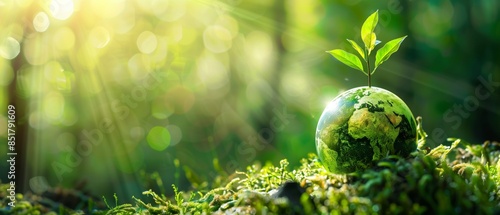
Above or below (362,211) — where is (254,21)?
above

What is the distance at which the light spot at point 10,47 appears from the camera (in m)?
4.39

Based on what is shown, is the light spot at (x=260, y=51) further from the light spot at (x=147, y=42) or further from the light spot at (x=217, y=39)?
the light spot at (x=147, y=42)

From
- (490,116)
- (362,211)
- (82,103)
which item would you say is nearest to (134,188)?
(82,103)

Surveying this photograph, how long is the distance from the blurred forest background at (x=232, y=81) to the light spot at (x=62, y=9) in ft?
0.18

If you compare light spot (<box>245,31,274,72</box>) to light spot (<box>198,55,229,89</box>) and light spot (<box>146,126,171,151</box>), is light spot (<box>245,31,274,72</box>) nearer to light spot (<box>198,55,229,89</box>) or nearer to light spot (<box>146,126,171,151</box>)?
light spot (<box>198,55,229,89</box>)

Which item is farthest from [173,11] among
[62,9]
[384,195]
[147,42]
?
[384,195]

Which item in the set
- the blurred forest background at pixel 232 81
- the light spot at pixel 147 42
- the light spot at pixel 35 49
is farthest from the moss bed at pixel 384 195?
the light spot at pixel 147 42

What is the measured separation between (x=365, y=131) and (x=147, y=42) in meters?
7.87

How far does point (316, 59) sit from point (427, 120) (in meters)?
2.05

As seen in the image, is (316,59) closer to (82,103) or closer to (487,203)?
(82,103)

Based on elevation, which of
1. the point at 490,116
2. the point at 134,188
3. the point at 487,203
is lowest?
the point at 487,203

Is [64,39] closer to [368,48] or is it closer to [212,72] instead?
[212,72]

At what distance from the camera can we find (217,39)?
30.8 ft

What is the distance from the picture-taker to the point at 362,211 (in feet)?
5.81
